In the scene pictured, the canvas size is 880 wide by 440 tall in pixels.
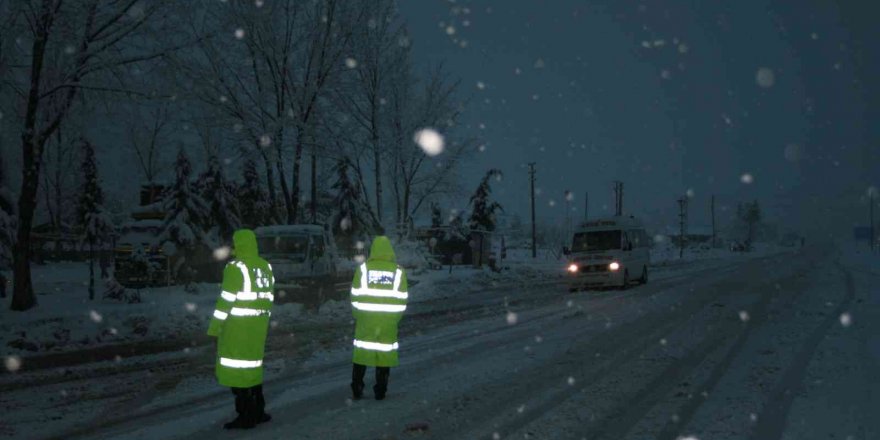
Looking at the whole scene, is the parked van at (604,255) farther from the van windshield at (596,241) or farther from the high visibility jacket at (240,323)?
→ the high visibility jacket at (240,323)

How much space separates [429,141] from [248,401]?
3299cm

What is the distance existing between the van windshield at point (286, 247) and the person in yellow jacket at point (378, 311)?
46.2 feet

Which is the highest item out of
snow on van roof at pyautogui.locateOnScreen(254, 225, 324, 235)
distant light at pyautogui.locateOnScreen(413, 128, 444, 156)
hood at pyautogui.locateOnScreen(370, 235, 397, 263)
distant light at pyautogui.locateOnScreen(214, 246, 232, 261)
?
distant light at pyautogui.locateOnScreen(413, 128, 444, 156)

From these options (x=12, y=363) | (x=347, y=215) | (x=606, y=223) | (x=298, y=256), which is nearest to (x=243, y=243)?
(x=12, y=363)

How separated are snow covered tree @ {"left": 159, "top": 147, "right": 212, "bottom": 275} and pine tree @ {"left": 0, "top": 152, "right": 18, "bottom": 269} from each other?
8540mm

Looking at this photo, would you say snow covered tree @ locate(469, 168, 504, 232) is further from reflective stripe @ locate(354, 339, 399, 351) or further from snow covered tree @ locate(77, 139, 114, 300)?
reflective stripe @ locate(354, 339, 399, 351)

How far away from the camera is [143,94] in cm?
1825

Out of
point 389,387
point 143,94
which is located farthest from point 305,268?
point 389,387

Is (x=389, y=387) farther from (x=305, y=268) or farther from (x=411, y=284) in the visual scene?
(x=411, y=284)

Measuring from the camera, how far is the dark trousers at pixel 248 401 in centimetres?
677

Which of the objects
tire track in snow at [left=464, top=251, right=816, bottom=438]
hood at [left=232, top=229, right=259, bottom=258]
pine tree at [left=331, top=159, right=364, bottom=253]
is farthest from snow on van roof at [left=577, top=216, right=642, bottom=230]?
hood at [left=232, top=229, right=259, bottom=258]

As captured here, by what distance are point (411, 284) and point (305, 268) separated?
8.01 meters

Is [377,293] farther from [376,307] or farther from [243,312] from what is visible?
[243,312]

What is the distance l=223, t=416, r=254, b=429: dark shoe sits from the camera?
22.2 feet
